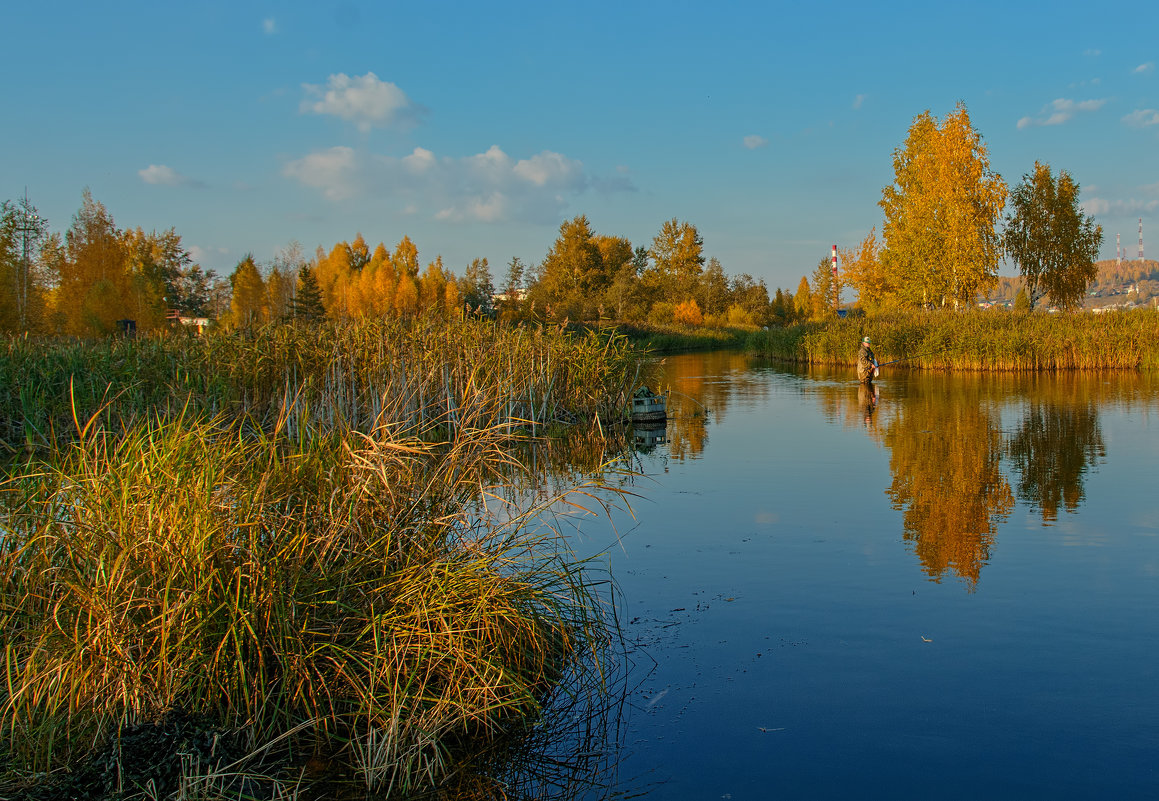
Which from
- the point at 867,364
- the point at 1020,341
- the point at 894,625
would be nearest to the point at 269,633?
the point at 894,625

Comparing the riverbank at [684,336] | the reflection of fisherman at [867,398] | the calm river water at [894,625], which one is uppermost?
the riverbank at [684,336]

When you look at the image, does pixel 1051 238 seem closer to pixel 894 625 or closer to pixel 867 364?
pixel 867 364

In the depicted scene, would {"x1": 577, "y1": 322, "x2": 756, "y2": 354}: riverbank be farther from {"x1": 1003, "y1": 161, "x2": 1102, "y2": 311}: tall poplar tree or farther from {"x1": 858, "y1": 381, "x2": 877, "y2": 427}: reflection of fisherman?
{"x1": 858, "y1": 381, "x2": 877, "y2": 427}: reflection of fisherman

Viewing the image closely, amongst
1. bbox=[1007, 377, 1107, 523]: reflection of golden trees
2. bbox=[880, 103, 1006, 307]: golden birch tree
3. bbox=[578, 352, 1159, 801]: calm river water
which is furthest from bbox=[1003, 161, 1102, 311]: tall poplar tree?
bbox=[578, 352, 1159, 801]: calm river water

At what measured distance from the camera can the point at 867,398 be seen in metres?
20.5

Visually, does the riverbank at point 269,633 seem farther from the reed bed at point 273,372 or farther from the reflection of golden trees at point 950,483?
the reed bed at point 273,372

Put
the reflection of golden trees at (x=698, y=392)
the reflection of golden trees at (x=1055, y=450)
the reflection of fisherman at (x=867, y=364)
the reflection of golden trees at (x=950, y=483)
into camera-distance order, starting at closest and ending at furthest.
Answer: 1. the reflection of golden trees at (x=950, y=483)
2. the reflection of golden trees at (x=1055, y=450)
3. the reflection of golden trees at (x=698, y=392)
4. the reflection of fisherman at (x=867, y=364)

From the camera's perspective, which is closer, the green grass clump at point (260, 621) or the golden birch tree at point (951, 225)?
the green grass clump at point (260, 621)

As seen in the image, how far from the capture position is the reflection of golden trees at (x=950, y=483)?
7164 mm

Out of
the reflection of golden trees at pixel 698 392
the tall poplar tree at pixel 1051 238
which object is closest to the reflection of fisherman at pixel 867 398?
the reflection of golden trees at pixel 698 392

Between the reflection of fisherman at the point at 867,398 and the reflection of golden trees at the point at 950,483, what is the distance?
581 millimetres

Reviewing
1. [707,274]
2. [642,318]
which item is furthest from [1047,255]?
[707,274]

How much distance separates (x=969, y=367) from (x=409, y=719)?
28.4 m

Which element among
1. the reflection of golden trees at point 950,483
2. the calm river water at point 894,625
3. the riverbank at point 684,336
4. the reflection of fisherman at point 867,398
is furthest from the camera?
the riverbank at point 684,336
